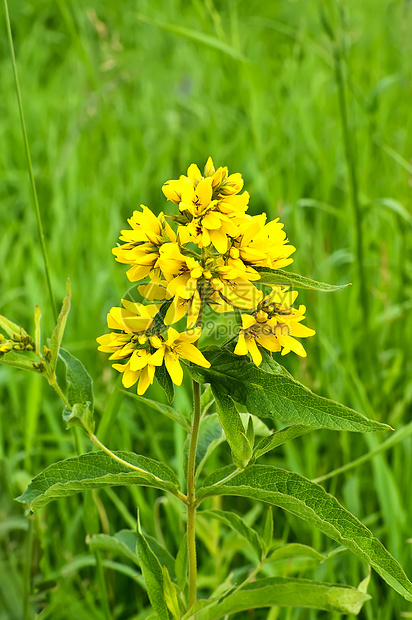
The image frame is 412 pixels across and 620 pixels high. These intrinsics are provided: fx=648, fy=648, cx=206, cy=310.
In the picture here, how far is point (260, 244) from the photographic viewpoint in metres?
0.74

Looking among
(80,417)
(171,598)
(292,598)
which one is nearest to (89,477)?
(80,417)

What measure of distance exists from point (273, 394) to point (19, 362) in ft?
0.99

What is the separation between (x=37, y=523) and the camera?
4.01 feet

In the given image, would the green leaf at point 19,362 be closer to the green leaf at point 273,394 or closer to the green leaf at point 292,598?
the green leaf at point 273,394

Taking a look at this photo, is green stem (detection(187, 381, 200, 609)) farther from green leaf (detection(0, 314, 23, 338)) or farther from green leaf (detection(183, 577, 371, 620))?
green leaf (detection(0, 314, 23, 338))

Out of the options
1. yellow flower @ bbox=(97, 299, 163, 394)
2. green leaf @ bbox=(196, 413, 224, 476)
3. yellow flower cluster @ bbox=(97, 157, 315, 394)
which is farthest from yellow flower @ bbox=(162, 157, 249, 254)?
green leaf @ bbox=(196, 413, 224, 476)

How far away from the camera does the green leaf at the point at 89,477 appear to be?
0.73 meters

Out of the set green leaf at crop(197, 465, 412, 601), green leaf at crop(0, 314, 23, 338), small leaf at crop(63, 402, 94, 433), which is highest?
green leaf at crop(0, 314, 23, 338)

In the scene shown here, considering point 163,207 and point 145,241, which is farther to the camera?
point 163,207

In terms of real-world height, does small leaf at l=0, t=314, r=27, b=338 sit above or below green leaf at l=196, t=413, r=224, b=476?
above

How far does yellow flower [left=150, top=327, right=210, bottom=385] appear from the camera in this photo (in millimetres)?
725

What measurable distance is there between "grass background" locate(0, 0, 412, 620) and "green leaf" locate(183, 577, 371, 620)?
304mm

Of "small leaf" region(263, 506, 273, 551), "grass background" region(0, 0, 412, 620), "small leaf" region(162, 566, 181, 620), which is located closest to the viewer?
"small leaf" region(162, 566, 181, 620)

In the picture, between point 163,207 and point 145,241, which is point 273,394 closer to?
point 145,241
